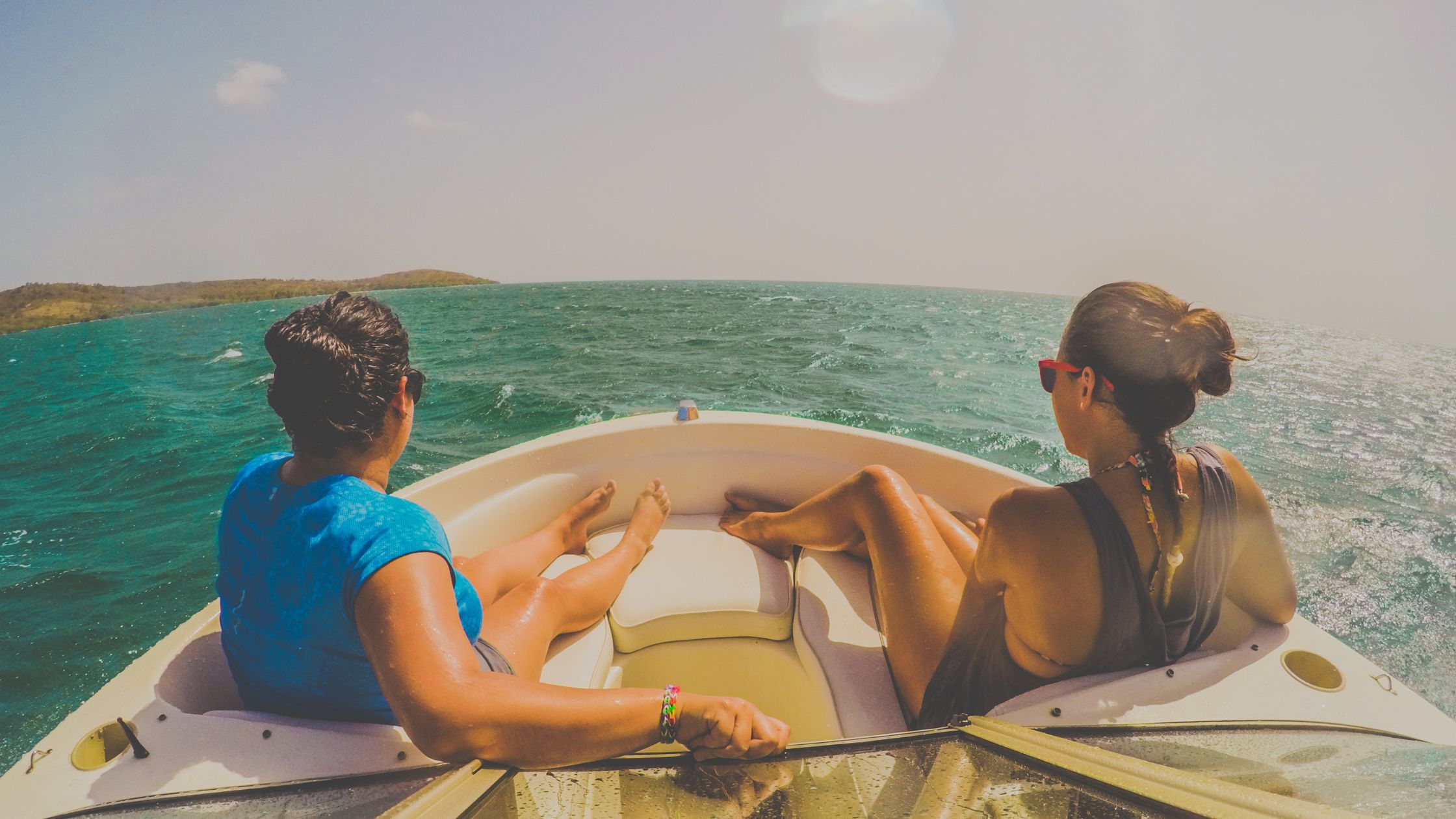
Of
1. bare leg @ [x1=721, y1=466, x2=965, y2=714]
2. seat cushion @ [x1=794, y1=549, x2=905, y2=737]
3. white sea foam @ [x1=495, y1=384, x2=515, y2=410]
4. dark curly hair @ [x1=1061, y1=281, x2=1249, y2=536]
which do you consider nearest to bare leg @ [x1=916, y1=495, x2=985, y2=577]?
bare leg @ [x1=721, y1=466, x2=965, y2=714]

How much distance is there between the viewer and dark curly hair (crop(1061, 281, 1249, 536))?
1128mm

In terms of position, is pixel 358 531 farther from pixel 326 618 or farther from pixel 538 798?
pixel 538 798

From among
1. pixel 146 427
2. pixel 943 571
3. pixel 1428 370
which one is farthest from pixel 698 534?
pixel 1428 370

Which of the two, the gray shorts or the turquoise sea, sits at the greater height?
the gray shorts

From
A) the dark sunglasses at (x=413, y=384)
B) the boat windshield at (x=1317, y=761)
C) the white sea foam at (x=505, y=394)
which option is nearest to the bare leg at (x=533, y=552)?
the dark sunglasses at (x=413, y=384)

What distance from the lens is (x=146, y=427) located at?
802 cm

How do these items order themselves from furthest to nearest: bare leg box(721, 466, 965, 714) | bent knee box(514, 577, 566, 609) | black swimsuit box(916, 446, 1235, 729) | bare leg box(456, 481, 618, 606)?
bare leg box(456, 481, 618, 606) → bent knee box(514, 577, 566, 609) → bare leg box(721, 466, 965, 714) → black swimsuit box(916, 446, 1235, 729)

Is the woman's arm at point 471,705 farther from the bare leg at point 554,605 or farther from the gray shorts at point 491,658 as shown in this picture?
the bare leg at point 554,605

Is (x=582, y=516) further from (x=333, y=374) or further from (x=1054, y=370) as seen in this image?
(x=1054, y=370)

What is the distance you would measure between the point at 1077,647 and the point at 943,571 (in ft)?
1.41

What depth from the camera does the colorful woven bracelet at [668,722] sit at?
0.97 meters

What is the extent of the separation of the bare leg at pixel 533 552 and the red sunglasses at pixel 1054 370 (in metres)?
1.74

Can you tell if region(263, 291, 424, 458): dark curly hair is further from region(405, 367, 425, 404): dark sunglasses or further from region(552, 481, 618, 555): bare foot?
region(552, 481, 618, 555): bare foot

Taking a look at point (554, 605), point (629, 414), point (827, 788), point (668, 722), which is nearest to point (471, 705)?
point (668, 722)
